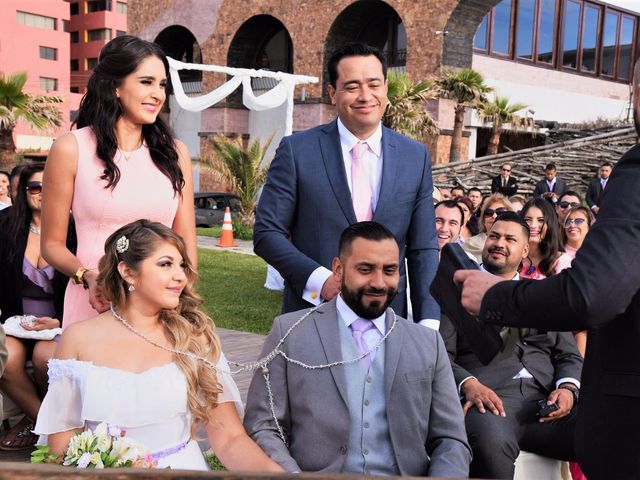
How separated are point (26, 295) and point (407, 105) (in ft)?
56.5

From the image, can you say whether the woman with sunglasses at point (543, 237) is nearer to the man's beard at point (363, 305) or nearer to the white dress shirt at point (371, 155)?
the white dress shirt at point (371, 155)

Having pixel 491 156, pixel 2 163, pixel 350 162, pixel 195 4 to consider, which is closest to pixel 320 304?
pixel 350 162

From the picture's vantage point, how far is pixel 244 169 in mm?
18656

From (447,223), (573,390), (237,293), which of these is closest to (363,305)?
(573,390)

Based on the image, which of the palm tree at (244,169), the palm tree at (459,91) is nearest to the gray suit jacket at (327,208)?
the palm tree at (244,169)

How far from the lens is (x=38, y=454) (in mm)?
2443

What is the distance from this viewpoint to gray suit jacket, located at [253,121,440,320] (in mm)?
2982

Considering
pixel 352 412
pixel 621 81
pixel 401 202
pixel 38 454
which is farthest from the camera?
pixel 621 81

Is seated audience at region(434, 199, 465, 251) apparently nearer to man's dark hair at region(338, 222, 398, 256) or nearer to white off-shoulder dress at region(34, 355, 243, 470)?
man's dark hair at region(338, 222, 398, 256)

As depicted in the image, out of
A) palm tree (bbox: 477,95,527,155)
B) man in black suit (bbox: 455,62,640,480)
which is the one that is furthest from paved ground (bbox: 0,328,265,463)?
palm tree (bbox: 477,95,527,155)

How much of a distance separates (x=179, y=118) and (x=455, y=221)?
26.0 m

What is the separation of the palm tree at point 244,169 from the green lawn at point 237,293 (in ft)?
12.4

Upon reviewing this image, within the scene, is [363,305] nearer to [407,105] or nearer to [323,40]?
[407,105]

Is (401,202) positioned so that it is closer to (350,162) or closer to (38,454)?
(350,162)
